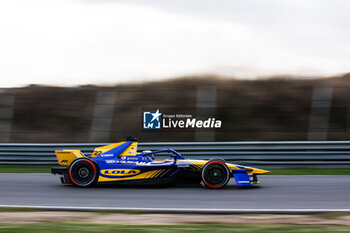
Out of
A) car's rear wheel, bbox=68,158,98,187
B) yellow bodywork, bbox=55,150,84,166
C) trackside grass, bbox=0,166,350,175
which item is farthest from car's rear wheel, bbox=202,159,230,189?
trackside grass, bbox=0,166,350,175

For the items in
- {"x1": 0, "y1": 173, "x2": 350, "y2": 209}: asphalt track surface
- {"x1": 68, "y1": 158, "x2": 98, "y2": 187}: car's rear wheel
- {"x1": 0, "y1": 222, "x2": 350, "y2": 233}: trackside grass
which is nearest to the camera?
{"x1": 0, "y1": 222, "x2": 350, "y2": 233}: trackside grass

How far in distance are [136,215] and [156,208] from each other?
54 cm

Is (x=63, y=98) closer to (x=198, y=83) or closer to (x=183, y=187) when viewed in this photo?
(x=198, y=83)

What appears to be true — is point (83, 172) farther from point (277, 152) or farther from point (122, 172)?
point (277, 152)

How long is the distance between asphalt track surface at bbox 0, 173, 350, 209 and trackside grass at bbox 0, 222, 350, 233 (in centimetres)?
142

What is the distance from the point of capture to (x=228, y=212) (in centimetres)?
615

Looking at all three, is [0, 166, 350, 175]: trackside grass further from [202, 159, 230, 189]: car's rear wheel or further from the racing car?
[202, 159, 230, 189]: car's rear wheel

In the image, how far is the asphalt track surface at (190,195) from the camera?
6.90 meters

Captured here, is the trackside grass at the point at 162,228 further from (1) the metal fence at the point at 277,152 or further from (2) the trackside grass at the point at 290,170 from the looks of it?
(1) the metal fence at the point at 277,152

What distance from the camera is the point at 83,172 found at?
896cm

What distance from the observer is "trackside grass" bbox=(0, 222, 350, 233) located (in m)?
5.02

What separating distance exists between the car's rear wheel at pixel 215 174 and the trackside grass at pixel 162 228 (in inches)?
129

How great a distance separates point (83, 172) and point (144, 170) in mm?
1278

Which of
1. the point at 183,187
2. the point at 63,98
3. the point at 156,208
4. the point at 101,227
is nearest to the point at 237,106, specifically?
the point at 63,98
